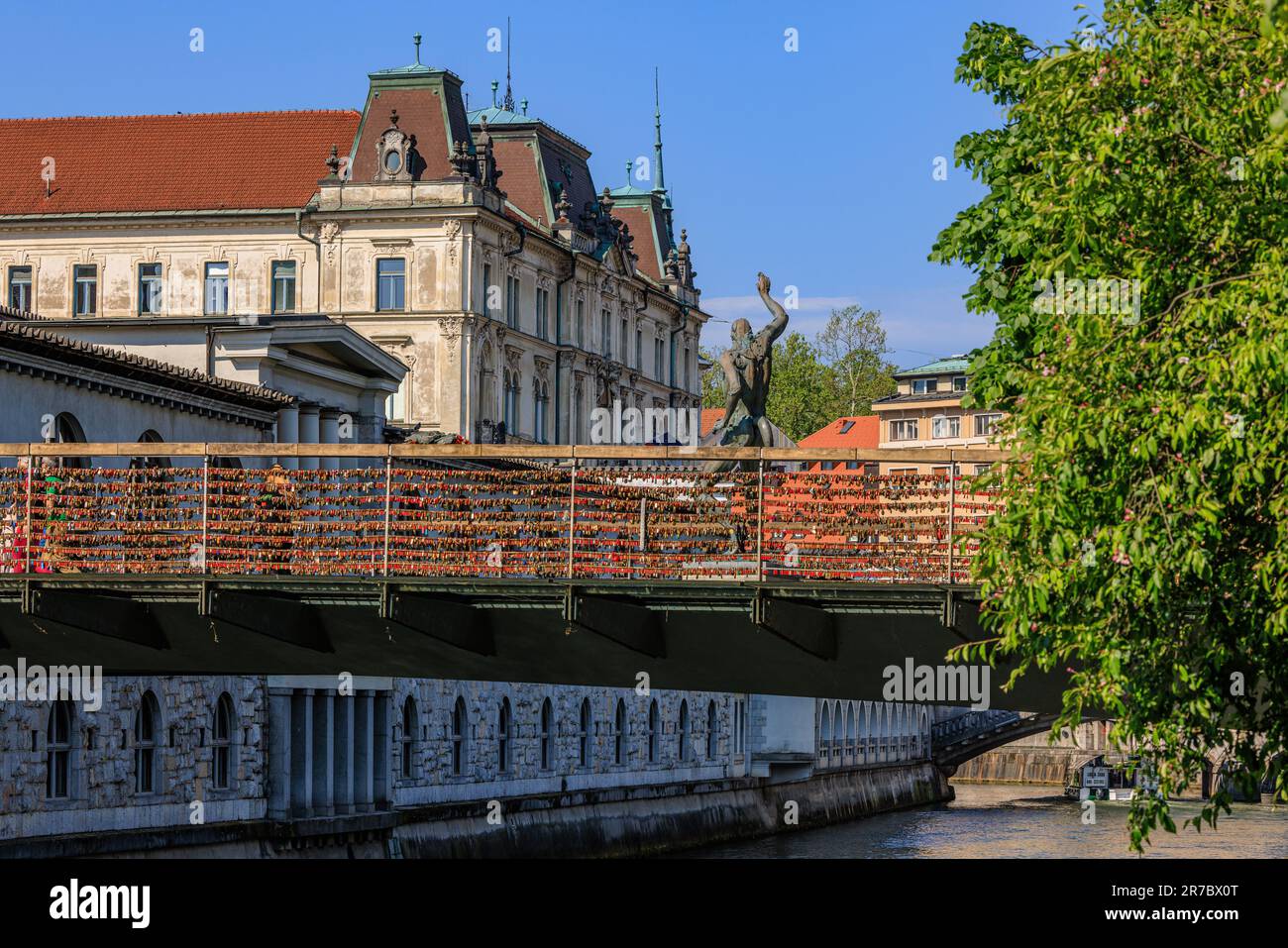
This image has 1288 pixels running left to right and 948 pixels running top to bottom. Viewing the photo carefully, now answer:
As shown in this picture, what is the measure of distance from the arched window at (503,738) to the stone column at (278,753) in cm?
1525

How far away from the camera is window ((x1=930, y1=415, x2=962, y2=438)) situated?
142 m

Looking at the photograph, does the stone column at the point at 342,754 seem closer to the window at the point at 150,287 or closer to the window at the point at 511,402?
the window at the point at 511,402

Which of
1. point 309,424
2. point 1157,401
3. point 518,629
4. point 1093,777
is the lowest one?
point 1093,777

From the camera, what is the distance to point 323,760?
62000mm

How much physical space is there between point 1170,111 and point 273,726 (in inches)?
1660

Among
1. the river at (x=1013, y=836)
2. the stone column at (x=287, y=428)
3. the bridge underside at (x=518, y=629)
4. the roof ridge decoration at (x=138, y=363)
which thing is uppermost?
the roof ridge decoration at (x=138, y=363)

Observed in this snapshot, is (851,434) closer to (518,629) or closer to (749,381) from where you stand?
(749,381)

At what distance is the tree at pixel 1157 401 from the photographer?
1969cm

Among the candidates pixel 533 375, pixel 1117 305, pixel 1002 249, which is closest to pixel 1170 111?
pixel 1117 305

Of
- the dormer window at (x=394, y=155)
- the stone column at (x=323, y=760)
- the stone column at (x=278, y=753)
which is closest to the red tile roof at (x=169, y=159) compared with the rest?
the dormer window at (x=394, y=155)

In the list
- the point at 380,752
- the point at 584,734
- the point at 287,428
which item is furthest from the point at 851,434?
the point at 287,428

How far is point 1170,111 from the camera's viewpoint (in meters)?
20.6

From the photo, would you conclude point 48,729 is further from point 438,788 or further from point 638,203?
point 638,203

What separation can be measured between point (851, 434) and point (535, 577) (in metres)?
117
